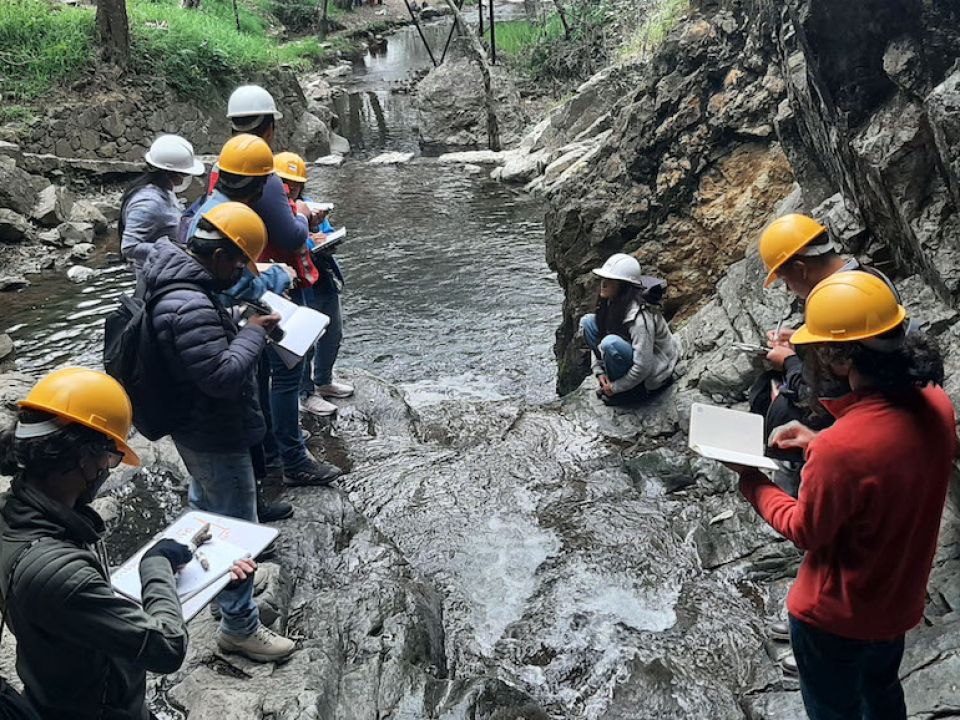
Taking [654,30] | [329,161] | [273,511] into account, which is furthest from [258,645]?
[329,161]

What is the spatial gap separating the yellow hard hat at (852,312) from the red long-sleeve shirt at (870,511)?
0.60 ft

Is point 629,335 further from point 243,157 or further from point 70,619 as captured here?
point 70,619

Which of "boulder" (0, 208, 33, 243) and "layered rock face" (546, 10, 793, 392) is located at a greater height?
"layered rock face" (546, 10, 793, 392)

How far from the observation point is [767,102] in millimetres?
7047

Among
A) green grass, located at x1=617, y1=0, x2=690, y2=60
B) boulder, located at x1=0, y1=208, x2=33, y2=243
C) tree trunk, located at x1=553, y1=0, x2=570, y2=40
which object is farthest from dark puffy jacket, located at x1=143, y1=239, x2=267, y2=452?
tree trunk, located at x1=553, y1=0, x2=570, y2=40

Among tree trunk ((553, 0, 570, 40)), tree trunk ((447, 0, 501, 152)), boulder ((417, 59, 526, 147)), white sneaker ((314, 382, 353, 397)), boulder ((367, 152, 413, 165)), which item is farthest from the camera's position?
tree trunk ((553, 0, 570, 40))

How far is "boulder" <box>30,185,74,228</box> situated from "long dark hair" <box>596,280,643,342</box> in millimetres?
10001

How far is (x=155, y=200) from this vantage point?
16.6 feet

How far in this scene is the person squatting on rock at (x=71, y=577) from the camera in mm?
2074

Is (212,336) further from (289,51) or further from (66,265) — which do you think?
(289,51)

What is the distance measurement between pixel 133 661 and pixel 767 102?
6684 millimetres

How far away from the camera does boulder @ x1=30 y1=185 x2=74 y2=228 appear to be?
12445 mm

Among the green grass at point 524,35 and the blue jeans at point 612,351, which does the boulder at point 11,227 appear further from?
the green grass at point 524,35

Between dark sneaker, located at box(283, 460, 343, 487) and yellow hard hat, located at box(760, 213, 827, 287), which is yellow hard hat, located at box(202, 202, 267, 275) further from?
yellow hard hat, located at box(760, 213, 827, 287)
